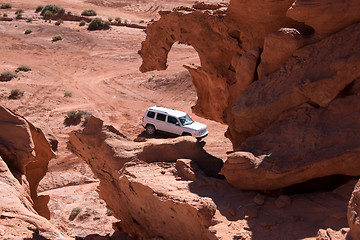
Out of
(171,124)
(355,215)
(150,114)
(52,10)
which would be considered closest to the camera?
(355,215)

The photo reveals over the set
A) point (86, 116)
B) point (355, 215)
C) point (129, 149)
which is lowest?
point (86, 116)

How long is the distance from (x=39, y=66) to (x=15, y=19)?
44.2 ft

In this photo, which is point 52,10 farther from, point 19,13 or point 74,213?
point 74,213

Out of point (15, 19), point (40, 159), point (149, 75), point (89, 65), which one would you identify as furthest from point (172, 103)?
point (15, 19)

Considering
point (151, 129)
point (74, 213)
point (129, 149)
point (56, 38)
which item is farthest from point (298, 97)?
point (56, 38)

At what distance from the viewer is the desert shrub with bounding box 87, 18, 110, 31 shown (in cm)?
4075

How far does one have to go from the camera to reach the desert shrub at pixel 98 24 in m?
40.8

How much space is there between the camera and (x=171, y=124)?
18.8m

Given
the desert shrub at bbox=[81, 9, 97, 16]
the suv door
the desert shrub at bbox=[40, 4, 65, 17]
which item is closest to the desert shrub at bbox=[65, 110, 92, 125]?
the suv door

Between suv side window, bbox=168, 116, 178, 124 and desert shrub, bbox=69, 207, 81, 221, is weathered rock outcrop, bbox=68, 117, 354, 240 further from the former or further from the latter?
suv side window, bbox=168, 116, 178, 124

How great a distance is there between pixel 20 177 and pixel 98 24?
33.7m

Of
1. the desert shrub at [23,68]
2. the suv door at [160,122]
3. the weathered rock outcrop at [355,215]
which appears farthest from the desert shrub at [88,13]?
the weathered rock outcrop at [355,215]

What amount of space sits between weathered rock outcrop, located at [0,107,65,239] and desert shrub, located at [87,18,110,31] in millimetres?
31107

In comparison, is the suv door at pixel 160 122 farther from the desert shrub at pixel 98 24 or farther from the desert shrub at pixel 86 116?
the desert shrub at pixel 98 24
